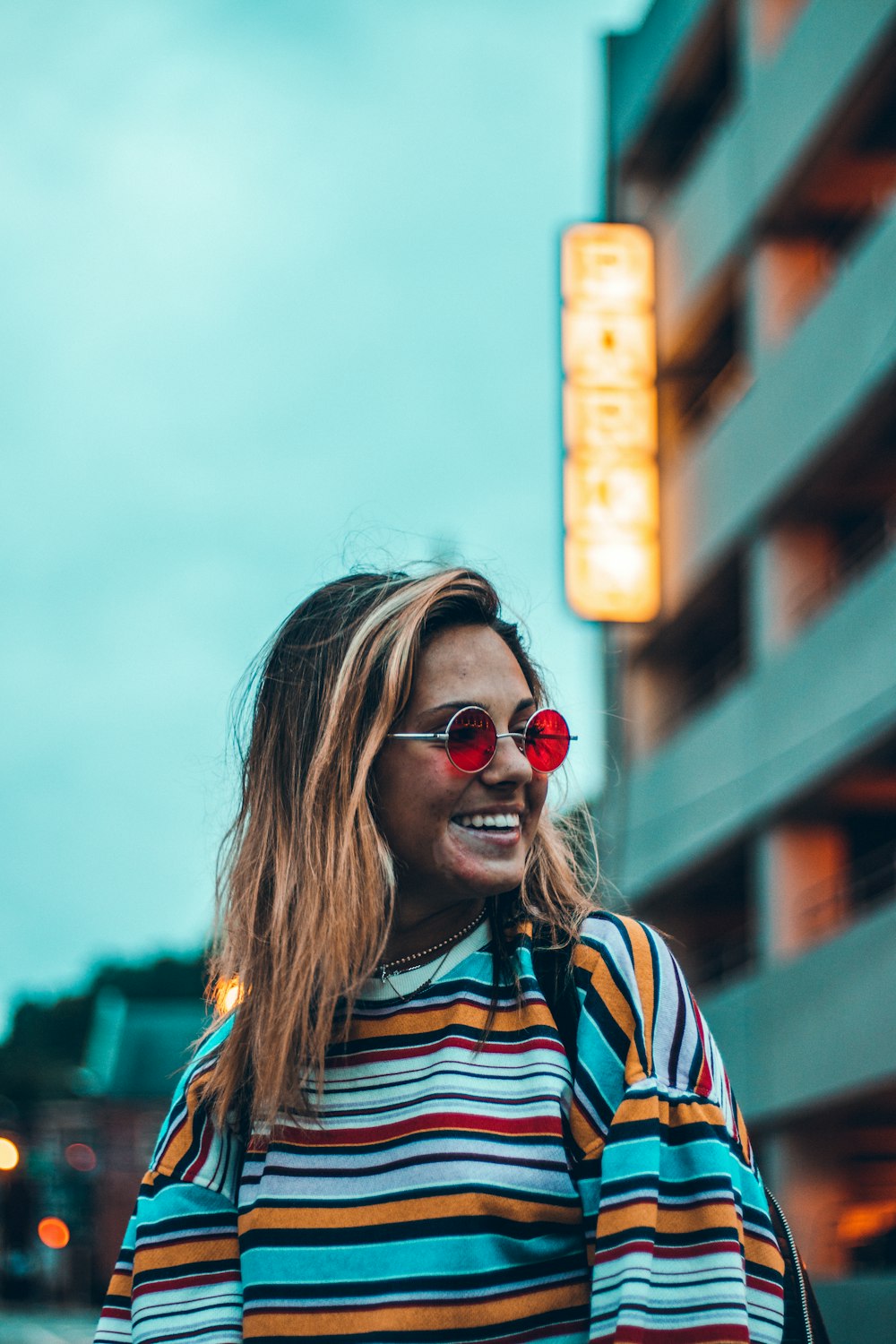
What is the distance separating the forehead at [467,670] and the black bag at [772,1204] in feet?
1.16

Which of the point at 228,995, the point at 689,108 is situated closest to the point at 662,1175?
the point at 228,995

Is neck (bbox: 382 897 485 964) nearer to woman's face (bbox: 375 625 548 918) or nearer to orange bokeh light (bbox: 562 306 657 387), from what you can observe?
woman's face (bbox: 375 625 548 918)

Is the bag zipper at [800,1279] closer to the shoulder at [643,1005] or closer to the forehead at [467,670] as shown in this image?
the shoulder at [643,1005]

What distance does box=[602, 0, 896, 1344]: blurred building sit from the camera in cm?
1477

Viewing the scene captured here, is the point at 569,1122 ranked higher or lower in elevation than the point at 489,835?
lower

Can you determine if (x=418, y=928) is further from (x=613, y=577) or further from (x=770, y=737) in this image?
(x=613, y=577)

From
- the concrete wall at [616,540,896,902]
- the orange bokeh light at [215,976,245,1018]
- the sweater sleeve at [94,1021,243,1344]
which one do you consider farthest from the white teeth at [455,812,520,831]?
the concrete wall at [616,540,896,902]

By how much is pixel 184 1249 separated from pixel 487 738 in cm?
82

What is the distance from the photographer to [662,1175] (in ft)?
6.37

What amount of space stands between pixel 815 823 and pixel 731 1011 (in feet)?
7.48

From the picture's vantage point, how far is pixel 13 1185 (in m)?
27.6

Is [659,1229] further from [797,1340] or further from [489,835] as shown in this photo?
[489,835]

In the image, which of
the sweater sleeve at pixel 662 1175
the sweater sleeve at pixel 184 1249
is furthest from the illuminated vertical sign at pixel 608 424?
the sweater sleeve at pixel 662 1175

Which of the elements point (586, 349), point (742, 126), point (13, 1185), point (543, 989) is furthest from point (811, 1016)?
point (13, 1185)
